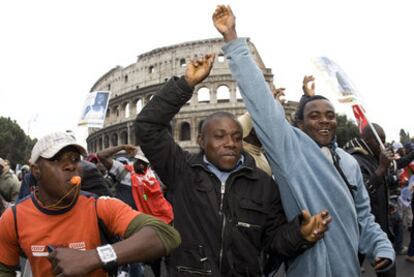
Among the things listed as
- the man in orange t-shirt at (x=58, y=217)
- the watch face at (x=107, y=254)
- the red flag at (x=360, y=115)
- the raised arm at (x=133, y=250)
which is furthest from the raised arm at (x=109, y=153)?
the watch face at (x=107, y=254)

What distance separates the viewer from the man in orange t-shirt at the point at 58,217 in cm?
171

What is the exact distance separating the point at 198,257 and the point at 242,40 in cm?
119

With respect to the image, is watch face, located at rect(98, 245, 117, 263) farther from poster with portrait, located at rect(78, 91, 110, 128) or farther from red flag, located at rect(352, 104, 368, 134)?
poster with portrait, located at rect(78, 91, 110, 128)

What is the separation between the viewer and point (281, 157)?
1.97m

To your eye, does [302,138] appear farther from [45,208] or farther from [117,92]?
[117,92]

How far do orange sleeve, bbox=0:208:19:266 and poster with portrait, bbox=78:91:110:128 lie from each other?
21.0 ft

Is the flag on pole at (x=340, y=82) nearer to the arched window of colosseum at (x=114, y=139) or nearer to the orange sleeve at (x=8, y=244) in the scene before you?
the orange sleeve at (x=8, y=244)

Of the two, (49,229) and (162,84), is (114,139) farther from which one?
(49,229)

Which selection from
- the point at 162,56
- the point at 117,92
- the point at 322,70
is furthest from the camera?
the point at 117,92

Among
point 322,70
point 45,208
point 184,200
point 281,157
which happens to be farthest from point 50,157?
point 322,70

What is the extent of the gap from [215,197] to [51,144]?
893mm

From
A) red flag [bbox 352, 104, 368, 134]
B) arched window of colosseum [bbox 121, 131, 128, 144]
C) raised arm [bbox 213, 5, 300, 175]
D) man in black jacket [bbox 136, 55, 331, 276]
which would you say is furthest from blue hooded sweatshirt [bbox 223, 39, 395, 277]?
arched window of colosseum [bbox 121, 131, 128, 144]

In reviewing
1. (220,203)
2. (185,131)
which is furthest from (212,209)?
(185,131)

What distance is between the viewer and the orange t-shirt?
1.75m
